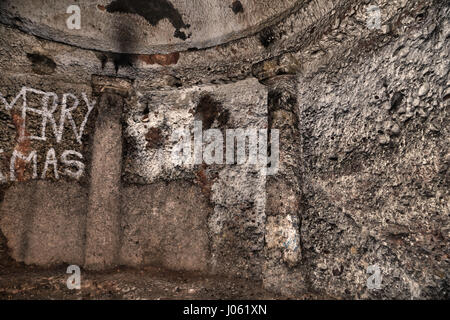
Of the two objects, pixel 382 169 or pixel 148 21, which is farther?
pixel 148 21

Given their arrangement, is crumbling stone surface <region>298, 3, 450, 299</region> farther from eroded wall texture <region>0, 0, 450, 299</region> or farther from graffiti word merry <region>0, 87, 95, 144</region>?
graffiti word merry <region>0, 87, 95, 144</region>

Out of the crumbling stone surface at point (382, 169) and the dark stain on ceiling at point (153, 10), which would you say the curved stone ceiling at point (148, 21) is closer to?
the dark stain on ceiling at point (153, 10)

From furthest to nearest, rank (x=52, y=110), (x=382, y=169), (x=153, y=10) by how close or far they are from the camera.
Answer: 1. (x=153, y=10)
2. (x=52, y=110)
3. (x=382, y=169)

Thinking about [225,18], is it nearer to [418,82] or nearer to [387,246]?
[418,82]

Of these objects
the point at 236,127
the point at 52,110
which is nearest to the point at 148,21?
the point at 52,110

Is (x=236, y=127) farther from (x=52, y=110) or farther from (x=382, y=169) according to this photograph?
(x=52, y=110)

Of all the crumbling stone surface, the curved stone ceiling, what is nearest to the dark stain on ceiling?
→ the curved stone ceiling
